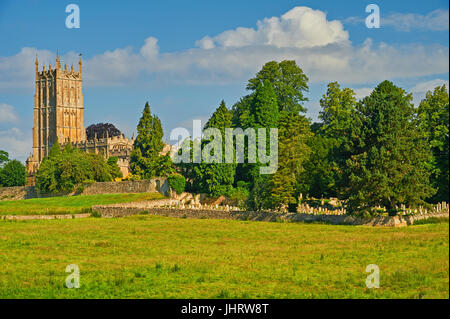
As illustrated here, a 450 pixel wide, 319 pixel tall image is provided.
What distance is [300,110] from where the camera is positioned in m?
→ 87.2

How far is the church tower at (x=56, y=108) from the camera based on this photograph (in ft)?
556

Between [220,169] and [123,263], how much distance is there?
42.5m

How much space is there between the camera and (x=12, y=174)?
11162 centimetres

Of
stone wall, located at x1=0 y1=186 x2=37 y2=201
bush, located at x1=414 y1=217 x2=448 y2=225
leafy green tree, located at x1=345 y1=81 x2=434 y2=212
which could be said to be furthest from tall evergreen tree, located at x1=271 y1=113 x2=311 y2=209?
stone wall, located at x1=0 y1=186 x2=37 y2=201

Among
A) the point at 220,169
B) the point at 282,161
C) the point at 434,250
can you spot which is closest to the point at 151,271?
the point at 434,250

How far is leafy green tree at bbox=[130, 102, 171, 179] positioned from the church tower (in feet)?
272

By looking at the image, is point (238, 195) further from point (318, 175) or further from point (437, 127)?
point (437, 127)

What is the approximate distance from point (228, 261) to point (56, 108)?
147616mm

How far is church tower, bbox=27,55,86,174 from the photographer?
556 feet

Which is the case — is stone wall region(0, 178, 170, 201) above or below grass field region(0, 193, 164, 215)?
above

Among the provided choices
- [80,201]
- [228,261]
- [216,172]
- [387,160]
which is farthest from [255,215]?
[80,201]

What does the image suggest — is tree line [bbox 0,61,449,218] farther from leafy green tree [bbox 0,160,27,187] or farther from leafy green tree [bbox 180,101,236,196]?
leafy green tree [bbox 0,160,27,187]

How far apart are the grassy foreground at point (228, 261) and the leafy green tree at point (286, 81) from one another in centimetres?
4170

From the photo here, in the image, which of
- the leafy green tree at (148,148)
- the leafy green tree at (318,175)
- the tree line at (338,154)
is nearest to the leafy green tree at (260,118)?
the tree line at (338,154)
